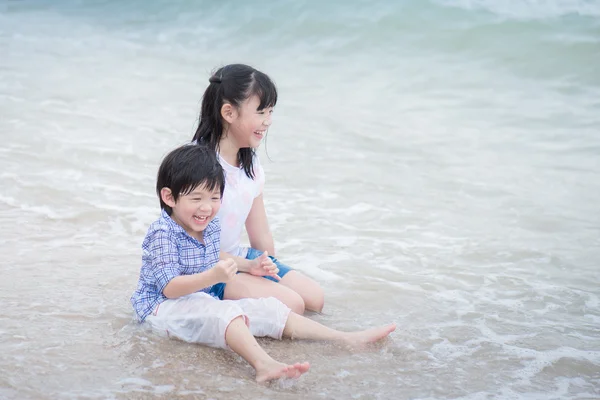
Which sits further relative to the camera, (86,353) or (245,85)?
(245,85)

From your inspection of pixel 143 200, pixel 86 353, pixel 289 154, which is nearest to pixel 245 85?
pixel 86 353

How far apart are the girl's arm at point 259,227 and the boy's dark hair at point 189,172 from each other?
0.64 m

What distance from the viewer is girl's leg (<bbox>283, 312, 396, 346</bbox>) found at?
11.4 ft

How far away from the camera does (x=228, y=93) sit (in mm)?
3768

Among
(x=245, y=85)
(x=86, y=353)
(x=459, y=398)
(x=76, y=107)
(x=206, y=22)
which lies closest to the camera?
(x=459, y=398)

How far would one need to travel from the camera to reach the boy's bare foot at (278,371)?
118 inches

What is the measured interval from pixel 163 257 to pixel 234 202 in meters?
0.60

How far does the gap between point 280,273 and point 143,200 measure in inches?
86.0

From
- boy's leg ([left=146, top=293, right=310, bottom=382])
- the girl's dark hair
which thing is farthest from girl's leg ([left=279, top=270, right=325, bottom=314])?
the girl's dark hair

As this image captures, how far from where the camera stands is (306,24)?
1353 cm

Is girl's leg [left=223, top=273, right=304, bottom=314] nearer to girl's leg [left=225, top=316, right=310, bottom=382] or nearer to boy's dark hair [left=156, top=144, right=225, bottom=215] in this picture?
girl's leg [left=225, top=316, right=310, bottom=382]

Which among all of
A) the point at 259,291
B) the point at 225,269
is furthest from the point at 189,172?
the point at 259,291

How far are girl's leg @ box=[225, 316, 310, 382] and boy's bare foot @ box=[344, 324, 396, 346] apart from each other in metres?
0.49

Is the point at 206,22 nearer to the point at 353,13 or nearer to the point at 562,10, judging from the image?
the point at 353,13
